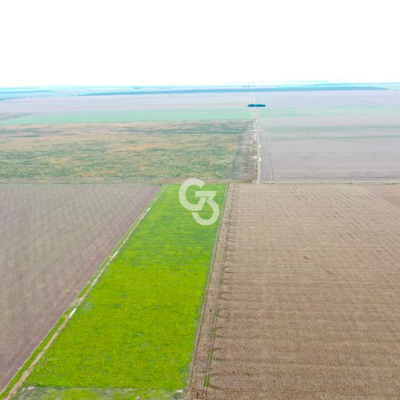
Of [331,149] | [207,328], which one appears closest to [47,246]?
[207,328]

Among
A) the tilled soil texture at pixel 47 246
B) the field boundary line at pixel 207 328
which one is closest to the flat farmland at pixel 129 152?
the tilled soil texture at pixel 47 246

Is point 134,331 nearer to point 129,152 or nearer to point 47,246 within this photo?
point 47,246

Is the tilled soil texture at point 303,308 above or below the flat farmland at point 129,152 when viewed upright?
below

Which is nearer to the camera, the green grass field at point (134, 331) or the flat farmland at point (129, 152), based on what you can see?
the green grass field at point (134, 331)

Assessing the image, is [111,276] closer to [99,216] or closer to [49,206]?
[99,216]

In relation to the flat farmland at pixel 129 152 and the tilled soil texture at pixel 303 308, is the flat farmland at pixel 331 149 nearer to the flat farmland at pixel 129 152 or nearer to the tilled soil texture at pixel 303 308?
the flat farmland at pixel 129 152

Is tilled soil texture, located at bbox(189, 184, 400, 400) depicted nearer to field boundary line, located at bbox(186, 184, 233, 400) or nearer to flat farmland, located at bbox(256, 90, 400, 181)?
field boundary line, located at bbox(186, 184, 233, 400)
